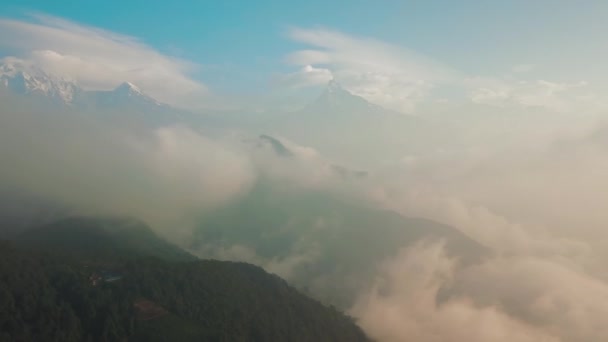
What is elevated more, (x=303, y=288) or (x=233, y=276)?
(x=303, y=288)

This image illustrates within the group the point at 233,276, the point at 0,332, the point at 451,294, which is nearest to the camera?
the point at 0,332

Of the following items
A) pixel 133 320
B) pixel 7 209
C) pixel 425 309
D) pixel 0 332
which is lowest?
pixel 0 332

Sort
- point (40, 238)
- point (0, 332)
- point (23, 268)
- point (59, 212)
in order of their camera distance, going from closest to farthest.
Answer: point (0, 332) → point (23, 268) → point (40, 238) → point (59, 212)

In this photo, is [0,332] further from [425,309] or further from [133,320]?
[425,309]

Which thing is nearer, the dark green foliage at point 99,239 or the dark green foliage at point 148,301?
the dark green foliage at point 148,301

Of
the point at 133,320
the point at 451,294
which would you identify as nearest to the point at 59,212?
the point at 133,320

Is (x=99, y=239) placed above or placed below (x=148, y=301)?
above

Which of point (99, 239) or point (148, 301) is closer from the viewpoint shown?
point (148, 301)

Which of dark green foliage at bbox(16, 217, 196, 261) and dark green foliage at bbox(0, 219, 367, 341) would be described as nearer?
dark green foliage at bbox(0, 219, 367, 341)
